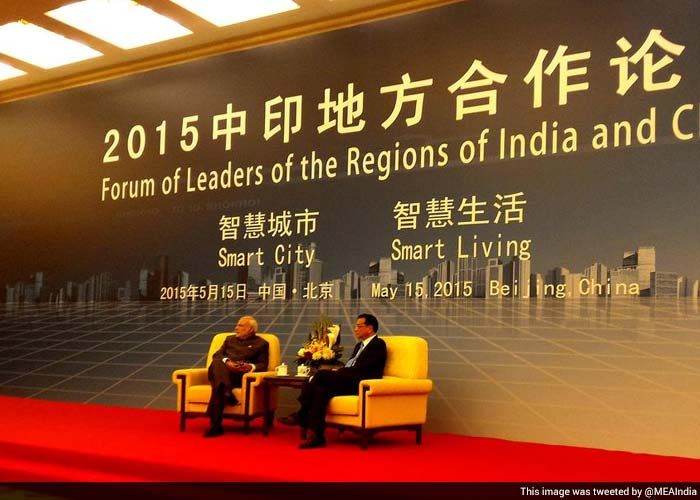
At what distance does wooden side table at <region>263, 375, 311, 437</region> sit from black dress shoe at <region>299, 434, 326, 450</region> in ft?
0.38

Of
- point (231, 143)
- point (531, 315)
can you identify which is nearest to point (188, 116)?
point (231, 143)

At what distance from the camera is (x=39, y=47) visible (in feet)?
28.0

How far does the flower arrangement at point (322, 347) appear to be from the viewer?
635 cm

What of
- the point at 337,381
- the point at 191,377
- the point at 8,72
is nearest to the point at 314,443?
the point at 337,381

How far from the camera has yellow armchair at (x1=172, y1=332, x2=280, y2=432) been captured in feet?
21.0

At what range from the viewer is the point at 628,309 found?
5.88 metres

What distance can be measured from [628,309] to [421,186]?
1.96m

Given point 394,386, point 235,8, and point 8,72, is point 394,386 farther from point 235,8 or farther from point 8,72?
point 8,72

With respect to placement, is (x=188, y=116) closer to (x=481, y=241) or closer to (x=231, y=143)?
(x=231, y=143)

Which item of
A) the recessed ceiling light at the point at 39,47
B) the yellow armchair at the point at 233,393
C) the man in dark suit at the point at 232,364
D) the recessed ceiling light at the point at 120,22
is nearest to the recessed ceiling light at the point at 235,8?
the recessed ceiling light at the point at 120,22

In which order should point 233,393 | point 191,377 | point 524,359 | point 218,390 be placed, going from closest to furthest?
1. point 524,359
2. point 218,390
3. point 233,393
4. point 191,377

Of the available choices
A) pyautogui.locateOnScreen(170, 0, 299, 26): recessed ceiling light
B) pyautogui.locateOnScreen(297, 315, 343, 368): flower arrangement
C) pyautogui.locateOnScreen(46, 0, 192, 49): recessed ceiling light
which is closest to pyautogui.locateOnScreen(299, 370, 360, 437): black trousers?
pyautogui.locateOnScreen(297, 315, 343, 368): flower arrangement

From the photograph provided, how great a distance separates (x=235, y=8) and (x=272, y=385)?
3.38 meters

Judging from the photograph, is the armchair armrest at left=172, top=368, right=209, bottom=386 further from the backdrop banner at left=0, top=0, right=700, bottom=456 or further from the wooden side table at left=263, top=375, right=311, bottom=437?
the backdrop banner at left=0, top=0, right=700, bottom=456
